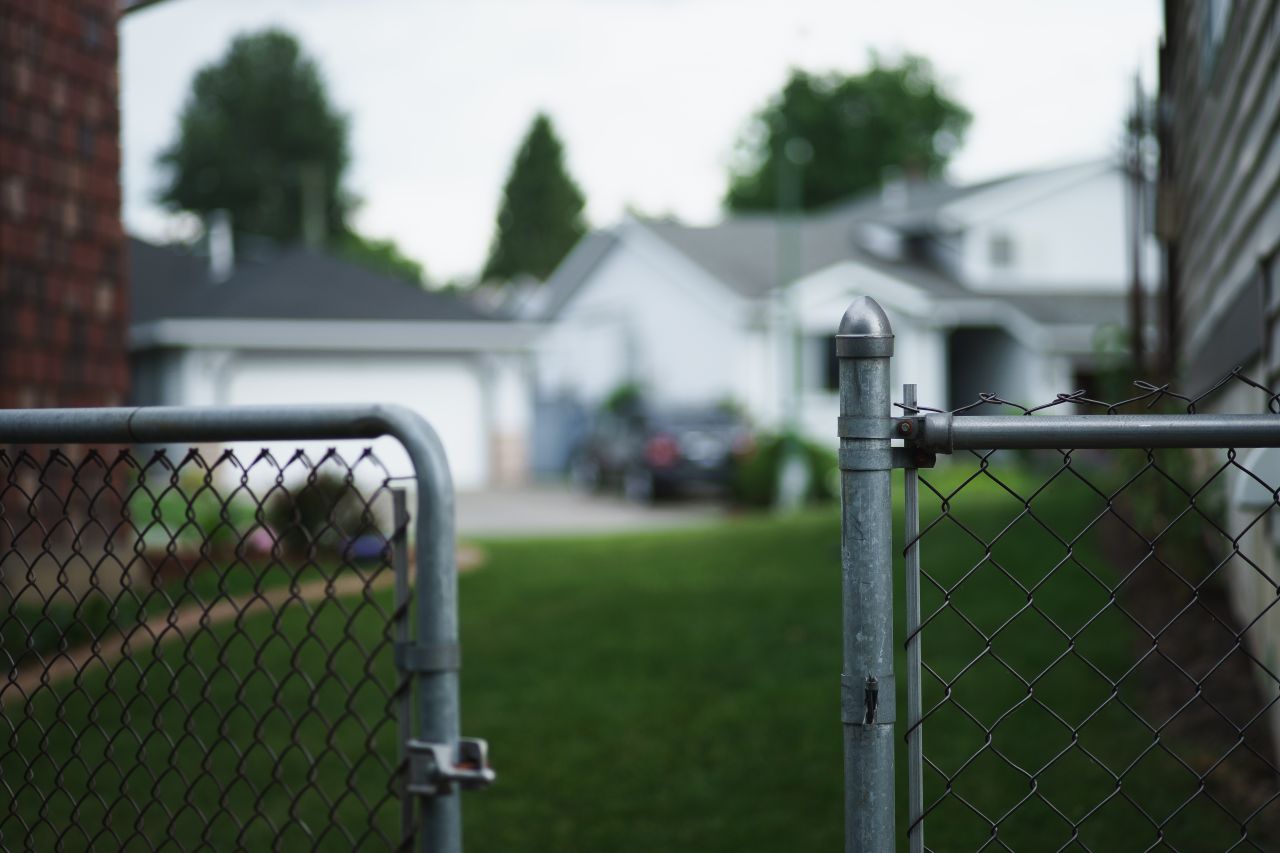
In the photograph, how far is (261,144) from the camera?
179 feet

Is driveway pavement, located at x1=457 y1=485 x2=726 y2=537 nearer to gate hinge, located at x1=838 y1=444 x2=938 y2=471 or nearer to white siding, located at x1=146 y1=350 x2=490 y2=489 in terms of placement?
white siding, located at x1=146 y1=350 x2=490 y2=489

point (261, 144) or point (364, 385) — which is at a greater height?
point (261, 144)

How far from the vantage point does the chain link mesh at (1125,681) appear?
10.0 ft

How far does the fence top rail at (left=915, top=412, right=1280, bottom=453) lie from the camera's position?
1688 mm

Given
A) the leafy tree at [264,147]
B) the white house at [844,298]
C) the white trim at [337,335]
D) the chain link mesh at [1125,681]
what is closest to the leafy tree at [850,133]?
the leafy tree at [264,147]

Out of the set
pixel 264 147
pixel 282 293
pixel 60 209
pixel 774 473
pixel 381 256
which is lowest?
pixel 774 473

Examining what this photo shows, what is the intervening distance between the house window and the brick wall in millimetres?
21592

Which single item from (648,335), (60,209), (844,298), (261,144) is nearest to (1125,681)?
(60,209)

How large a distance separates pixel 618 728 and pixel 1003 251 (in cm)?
2334

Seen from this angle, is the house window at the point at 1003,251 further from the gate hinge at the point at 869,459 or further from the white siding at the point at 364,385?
the gate hinge at the point at 869,459

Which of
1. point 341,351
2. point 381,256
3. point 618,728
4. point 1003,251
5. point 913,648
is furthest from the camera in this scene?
point 381,256

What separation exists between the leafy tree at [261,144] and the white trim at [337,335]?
3137 cm

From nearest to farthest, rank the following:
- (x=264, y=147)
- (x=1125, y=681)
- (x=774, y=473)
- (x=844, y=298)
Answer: (x=1125, y=681) < (x=774, y=473) < (x=844, y=298) < (x=264, y=147)

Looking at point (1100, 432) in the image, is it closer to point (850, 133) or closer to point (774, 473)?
point (774, 473)
